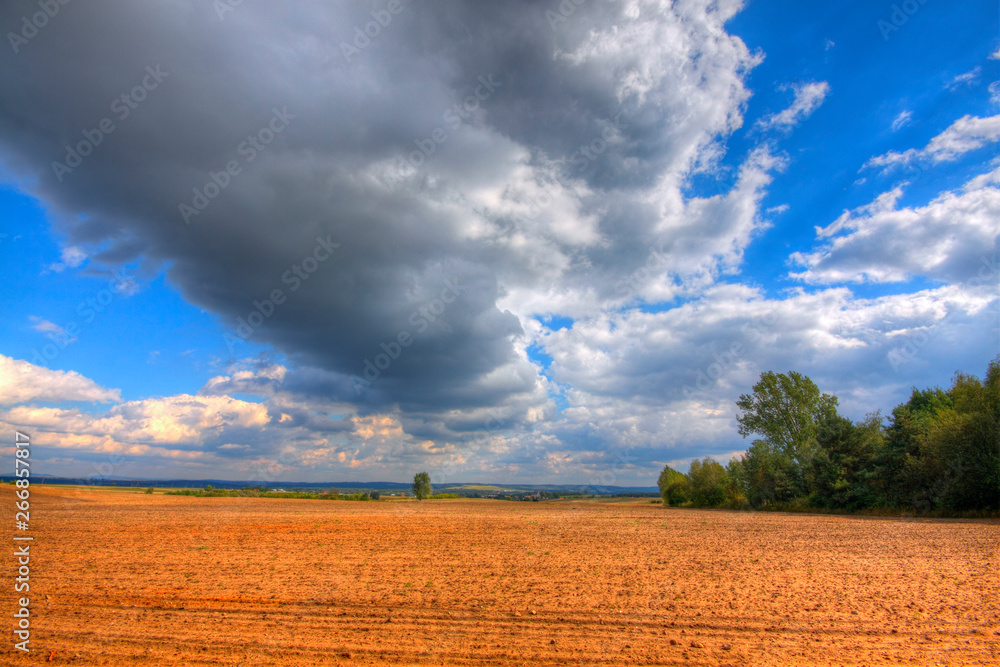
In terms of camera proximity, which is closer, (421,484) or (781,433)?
(781,433)

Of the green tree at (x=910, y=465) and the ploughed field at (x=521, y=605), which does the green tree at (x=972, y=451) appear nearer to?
the green tree at (x=910, y=465)

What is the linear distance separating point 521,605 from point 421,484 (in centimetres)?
10801

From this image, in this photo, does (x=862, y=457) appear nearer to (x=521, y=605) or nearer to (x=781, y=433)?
(x=781, y=433)

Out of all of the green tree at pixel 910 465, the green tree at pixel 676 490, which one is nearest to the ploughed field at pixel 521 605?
the green tree at pixel 910 465

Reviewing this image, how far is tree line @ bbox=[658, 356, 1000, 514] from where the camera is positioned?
30.3 m

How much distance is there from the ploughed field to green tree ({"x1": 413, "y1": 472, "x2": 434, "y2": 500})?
319 feet

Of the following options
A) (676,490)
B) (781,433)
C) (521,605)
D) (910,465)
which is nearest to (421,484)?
(676,490)

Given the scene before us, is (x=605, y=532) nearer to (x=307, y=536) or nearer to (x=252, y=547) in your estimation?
(x=307, y=536)

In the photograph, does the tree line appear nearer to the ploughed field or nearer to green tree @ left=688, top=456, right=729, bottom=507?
green tree @ left=688, top=456, right=729, bottom=507

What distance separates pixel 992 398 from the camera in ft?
99.3

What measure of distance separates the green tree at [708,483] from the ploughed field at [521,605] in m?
47.6

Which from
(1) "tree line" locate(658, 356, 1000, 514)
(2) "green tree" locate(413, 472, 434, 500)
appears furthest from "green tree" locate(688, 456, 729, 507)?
(2) "green tree" locate(413, 472, 434, 500)

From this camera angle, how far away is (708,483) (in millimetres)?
64188

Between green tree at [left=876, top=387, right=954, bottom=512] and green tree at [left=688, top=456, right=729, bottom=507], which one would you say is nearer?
green tree at [left=876, top=387, right=954, bottom=512]
